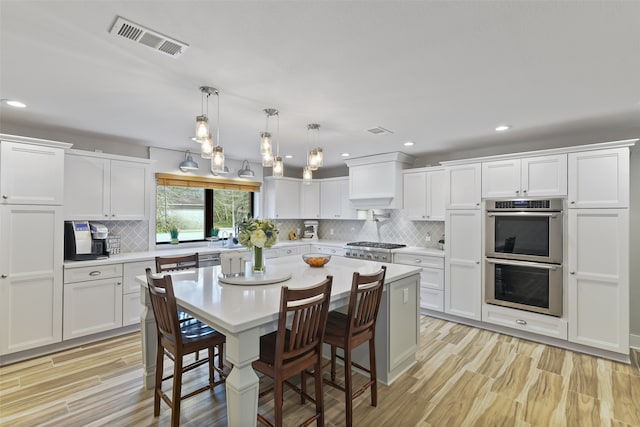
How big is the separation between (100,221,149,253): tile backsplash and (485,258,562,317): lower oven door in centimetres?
466

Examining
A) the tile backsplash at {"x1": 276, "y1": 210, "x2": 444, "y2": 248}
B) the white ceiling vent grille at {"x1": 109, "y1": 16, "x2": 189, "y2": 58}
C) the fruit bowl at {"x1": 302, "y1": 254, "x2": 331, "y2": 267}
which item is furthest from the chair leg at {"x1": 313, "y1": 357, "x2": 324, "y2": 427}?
the tile backsplash at {"x1": 276, "y1": 210, "x2": 444, "y2": 248}

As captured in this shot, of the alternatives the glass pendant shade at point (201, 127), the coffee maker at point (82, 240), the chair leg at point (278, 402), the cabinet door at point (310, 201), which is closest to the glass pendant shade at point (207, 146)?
the glass pendant shade at point (201, 127)

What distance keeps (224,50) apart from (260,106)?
0.93 m

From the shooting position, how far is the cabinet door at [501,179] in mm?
3674

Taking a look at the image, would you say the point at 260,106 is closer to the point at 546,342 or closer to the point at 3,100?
the point at 3,100

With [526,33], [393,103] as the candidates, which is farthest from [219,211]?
[526,33]

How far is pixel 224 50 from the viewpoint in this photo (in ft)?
5.97

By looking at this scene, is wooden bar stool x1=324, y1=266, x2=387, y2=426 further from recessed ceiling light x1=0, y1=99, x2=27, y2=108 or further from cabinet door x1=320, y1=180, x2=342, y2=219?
cabinet door x1=320, y1=180, x2=342, y2=219

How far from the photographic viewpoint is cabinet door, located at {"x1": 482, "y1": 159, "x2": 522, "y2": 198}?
3674 mm

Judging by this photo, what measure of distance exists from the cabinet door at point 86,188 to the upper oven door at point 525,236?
4.82 m

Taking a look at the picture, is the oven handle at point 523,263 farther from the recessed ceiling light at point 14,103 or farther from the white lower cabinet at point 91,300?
the recessed ceiling light at point 14,103

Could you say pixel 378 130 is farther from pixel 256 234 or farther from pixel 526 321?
pixel 526 321

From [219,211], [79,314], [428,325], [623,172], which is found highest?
[623,172]

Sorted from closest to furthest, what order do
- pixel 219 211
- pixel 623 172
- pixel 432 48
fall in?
pixel 432 48 → pixel 623 172 → pixel 219 211
